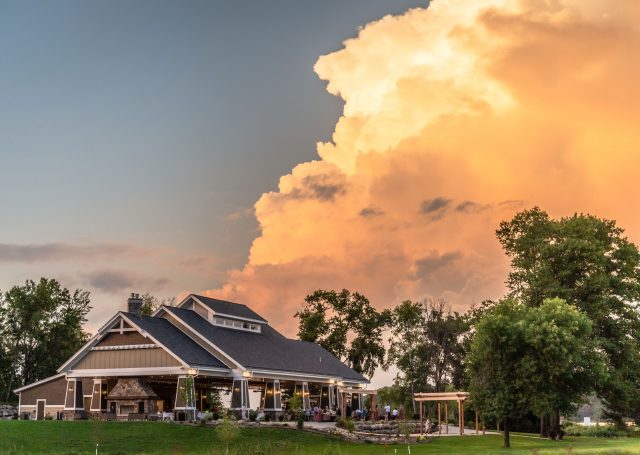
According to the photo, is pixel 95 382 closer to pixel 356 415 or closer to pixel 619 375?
pixel 356 415

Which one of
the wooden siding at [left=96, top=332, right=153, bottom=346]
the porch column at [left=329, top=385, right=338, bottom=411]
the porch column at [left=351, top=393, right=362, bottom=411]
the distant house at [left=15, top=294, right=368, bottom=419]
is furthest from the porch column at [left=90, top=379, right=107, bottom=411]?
the porch column at [left=351, top=393, right=362, bottom=411]

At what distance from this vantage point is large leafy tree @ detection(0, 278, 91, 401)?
77438mm

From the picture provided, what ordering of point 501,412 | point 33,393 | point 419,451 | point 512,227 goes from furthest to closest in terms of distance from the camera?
point 512,227 < point 33,393 < point 501,412 < point 419,451

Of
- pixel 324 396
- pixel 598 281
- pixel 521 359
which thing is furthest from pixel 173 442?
pixel 598 281

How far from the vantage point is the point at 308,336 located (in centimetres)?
9256

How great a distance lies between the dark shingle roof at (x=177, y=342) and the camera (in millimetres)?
50966

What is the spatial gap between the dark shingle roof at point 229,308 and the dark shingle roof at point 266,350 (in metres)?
1.28

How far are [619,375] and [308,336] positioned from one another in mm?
42846

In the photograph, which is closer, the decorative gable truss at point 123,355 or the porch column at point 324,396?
the decorative gable truss at point 123,355

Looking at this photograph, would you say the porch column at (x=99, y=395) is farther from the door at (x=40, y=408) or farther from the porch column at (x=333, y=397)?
the porch column at (x=333, y=397)

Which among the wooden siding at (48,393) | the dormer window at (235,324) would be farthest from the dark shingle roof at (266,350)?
the wooden siding at (48,393)

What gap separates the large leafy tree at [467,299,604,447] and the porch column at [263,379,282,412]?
56.3ft

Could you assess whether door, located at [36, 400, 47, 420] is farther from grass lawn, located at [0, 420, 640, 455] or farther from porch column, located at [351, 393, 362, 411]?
porch column, located at [351, 393, 362, 411]

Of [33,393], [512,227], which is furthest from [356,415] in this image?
[33,393]
